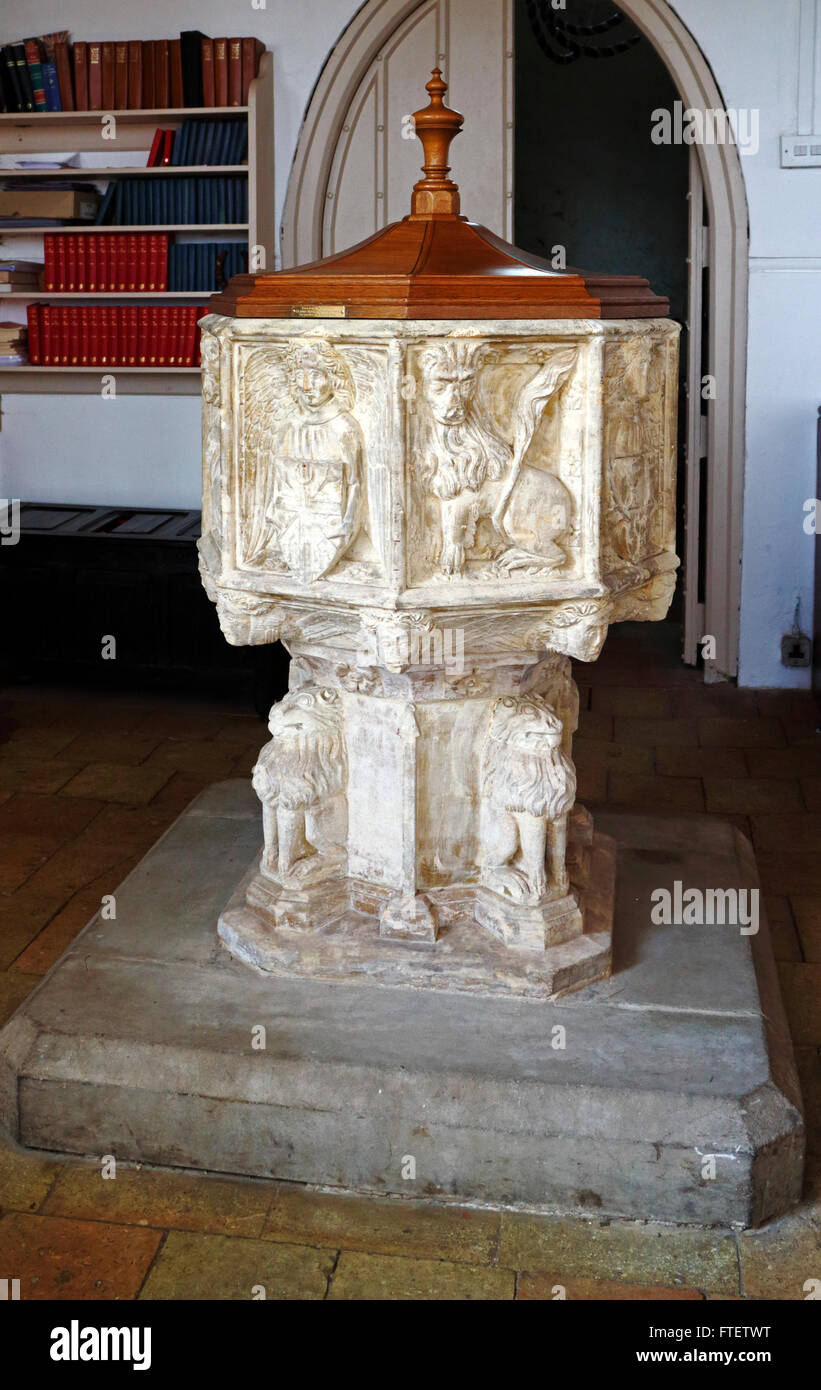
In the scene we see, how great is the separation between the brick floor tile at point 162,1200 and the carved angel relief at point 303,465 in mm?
1129

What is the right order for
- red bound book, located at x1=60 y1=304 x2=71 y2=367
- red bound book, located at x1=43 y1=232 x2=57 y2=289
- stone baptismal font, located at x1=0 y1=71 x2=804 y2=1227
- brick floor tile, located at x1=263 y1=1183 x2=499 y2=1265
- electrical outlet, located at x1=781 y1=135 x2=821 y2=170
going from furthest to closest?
red bound book, located at x1=60 y1=304 x2=71 y2=367 → red bound book, located at x1=43 y1=232 x2=57 y2=289 → electrical outlet, located at x1=781 y1=135 x2=821 y2=170 → stone baptismal font, located at x1=0 y1=71 x2=804 y2=1227 → brick floor tile, located at x1=263 y1=1183 x2=499 y2=1265

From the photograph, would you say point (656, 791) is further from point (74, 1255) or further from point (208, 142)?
point (208, 142)

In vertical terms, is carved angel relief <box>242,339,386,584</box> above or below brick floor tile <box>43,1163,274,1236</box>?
above

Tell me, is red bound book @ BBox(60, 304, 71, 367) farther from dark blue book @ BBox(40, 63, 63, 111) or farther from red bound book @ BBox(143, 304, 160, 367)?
dark blue book @ BBox(40, 63, 63, 111)

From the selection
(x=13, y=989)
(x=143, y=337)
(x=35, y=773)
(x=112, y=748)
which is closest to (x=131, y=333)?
(x=143, y=337)

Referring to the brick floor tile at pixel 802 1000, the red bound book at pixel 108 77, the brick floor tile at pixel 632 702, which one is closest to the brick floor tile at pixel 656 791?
the brick floor tile at pixel 632 702

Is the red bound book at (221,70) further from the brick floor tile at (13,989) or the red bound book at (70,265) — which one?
the brick floor tile at (13,989)

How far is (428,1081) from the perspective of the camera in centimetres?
259

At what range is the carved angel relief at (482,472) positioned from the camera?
263 centimetres

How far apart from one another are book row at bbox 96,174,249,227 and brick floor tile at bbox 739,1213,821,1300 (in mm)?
4088

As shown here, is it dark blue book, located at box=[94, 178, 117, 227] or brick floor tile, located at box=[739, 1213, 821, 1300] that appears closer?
brick floor tile, located at box=[739, 1213, 821, 1300]

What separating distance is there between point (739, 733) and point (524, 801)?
241 cm

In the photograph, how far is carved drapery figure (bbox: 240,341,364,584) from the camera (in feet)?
8.85

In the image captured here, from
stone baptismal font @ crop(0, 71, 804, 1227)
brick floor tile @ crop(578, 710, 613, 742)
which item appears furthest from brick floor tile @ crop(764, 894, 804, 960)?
brick floor tile @ crop(578, 710, 613, 742)
